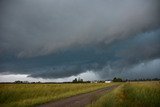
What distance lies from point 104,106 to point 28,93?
1801cm

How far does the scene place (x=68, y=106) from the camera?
769 inches

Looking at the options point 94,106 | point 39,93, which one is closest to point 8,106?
point 94,106

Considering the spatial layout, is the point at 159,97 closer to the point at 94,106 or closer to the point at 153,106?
the point at 153,106

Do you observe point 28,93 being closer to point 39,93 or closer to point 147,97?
point 39,93

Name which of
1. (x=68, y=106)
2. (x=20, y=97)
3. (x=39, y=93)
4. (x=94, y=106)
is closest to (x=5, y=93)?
(x=20, y=97)

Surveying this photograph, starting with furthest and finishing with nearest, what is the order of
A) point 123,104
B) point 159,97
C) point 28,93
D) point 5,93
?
point 28,93 → point 5,93 → point 159,97 → point 123,104

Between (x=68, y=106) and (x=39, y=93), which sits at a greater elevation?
(x=39, y=93)

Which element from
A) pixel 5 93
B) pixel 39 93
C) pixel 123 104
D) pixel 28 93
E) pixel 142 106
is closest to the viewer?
pixel 142 106

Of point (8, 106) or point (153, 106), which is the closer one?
point (153, 106)

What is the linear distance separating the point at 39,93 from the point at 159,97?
20223 millimetres

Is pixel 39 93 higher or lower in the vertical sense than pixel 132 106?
higher

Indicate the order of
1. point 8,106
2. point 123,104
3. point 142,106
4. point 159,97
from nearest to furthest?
point 142,106, point 123,104, point 159,97, point 8,106

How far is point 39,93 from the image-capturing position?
3488cm

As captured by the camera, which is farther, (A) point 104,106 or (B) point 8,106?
(B) point 8,106
